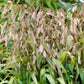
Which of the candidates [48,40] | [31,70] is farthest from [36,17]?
[31,70]

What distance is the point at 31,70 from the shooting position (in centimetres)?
191

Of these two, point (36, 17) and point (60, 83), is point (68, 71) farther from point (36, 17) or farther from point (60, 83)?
point (36, 17)

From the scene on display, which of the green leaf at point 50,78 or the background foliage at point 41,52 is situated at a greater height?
the background foliage at point 41,52

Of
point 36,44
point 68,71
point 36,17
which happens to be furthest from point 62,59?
point 36,17

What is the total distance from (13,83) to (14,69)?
0.50ft

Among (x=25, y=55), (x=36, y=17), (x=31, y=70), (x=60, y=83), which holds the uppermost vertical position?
(x=36, y=17)

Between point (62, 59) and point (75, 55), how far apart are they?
16 cm

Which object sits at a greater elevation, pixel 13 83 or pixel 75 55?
pixel 75 55

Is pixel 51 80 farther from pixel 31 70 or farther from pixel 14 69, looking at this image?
pixel 14 69

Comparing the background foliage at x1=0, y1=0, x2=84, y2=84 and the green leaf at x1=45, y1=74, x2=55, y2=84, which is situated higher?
the background foliage at x1=0, y1=0, x2=84, y2=84

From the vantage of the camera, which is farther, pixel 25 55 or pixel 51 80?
pixel 25 55

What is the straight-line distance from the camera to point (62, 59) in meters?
1.88

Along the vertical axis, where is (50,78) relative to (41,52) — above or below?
below

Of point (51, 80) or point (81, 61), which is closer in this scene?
point (51, 80)
